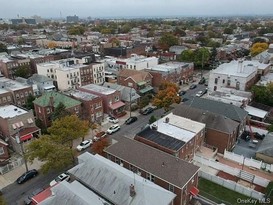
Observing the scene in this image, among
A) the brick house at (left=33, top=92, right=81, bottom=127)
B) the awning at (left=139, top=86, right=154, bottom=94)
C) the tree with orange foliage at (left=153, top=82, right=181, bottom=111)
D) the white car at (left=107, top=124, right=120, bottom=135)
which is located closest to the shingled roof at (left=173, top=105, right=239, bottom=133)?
the tree with orange foliage at (left=153, top=82, right=181, bottom=111)

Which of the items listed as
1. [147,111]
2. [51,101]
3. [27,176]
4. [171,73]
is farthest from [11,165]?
[171,73]

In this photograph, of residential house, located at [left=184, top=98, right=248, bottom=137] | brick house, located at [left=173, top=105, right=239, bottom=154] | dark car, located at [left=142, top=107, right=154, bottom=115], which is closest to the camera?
brick house, located at [left=173, top=105, right=239, bottom=154]

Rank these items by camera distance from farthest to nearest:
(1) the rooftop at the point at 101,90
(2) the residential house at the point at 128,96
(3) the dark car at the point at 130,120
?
(2) the residential house at the point at 128,96, (1) the rooftop at the point at 101,90, (3) the dark car at the point at 130,120

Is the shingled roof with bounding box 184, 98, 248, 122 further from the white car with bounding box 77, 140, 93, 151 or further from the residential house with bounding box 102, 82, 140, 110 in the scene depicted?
the white car with bounding box 77, 140, 93, 151

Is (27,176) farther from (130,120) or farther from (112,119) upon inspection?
(130,120)

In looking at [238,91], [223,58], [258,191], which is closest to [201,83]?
[238,91]

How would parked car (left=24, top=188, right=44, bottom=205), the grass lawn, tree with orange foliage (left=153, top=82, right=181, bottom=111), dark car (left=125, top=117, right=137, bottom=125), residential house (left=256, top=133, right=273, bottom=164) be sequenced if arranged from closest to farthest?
1. parked car (left=24, top=188, right=44, bottom=205)
2. the grass lawn
3. residential house (left=256, top=133, right=273, bottom=164)
4. dark car (left=125, top=117, right=137, bottom=125)
5. tree with orange foliage (left=153, top=82, right=181, bottom=111)

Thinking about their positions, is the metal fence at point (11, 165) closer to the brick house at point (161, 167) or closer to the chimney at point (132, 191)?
the brick house at point (161, 167)

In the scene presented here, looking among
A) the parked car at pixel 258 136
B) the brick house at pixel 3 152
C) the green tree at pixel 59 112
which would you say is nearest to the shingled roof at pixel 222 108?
the parked car at pixel 258 136
